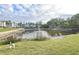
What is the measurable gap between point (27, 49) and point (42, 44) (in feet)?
0.51

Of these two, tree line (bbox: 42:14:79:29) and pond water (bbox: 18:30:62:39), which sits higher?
tree line (bbox: 42:14:79:29)

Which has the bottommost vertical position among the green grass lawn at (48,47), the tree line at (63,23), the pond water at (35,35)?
the green grass lawn at (48,47)

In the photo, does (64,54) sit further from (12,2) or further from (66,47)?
(12,2)

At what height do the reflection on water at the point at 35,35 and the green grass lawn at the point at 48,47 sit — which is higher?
the reflection on water at the point at 35,35

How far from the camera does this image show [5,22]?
192 cm

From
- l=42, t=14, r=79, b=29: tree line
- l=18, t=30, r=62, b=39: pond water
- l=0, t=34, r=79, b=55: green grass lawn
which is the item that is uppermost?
l=42, t=14, r=79, b=29: tree line

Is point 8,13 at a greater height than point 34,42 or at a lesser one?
greater

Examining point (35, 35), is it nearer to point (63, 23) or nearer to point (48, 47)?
point (48, 47)

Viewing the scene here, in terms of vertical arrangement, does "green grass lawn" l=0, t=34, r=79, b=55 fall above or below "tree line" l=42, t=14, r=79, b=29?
below

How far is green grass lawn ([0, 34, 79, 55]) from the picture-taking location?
6.22ft

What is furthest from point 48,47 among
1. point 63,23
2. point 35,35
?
point 63,23

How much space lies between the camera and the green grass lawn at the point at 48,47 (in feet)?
6.22

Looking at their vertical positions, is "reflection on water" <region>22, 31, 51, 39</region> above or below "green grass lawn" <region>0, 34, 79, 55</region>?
above
